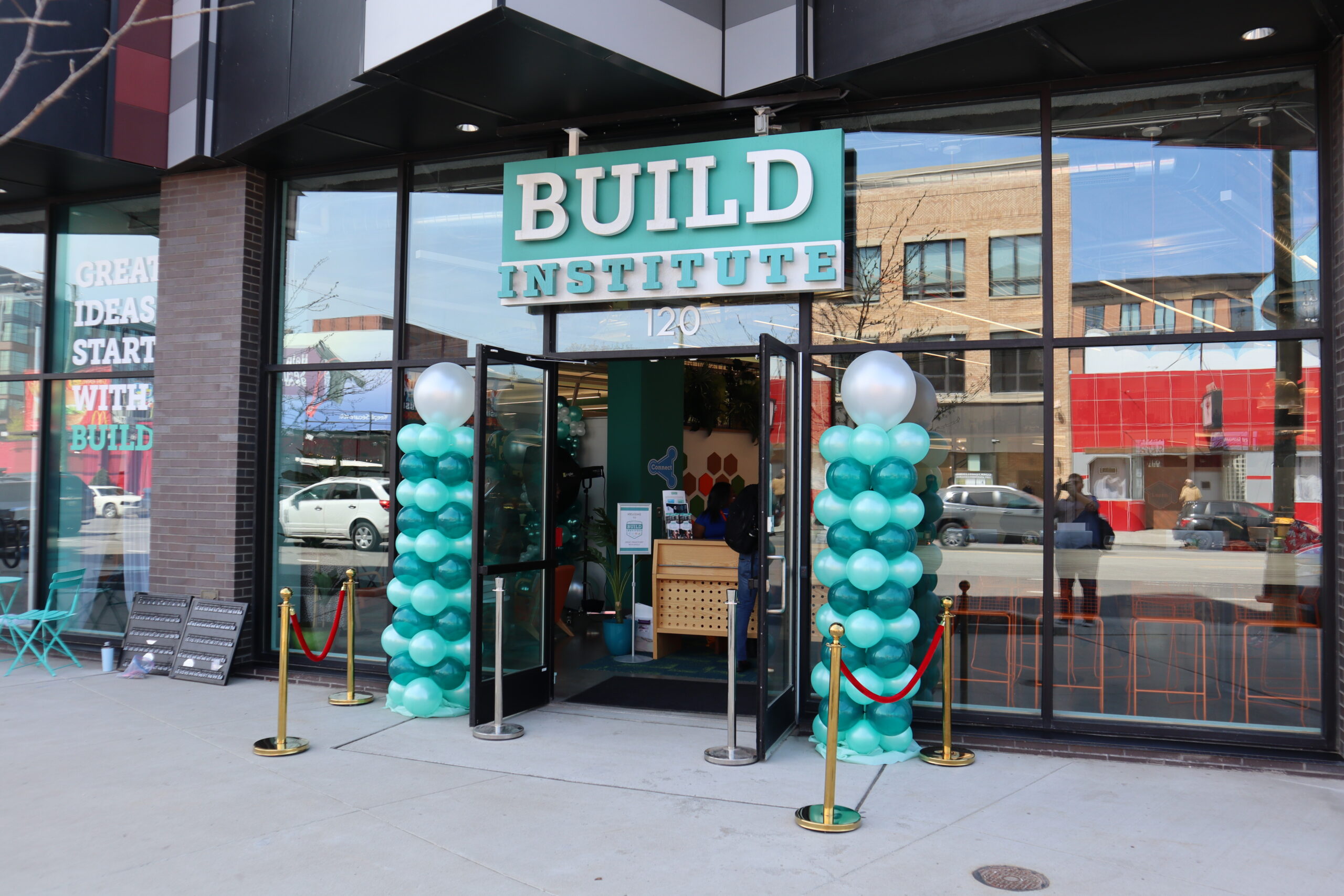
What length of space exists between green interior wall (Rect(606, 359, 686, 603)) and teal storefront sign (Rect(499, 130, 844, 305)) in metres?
3.68

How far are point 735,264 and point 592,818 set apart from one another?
383 cm

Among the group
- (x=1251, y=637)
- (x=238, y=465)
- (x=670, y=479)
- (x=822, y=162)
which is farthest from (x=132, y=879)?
(x=670, y=479)

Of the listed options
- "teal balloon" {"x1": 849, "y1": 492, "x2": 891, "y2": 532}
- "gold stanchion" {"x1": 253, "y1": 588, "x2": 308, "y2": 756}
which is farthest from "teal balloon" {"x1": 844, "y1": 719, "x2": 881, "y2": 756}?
"gold stanchion" {"x1": 253, "y1": 588, "x2": 308, "y2": 756}

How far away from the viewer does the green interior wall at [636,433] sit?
1141 cm

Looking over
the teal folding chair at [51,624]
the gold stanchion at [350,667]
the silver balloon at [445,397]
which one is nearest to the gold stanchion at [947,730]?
the silver balloon at [445,397]

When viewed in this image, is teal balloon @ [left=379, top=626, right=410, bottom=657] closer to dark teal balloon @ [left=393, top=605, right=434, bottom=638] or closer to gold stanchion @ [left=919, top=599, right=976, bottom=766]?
dark teal balloon @ [left=393, top=605, right=434, bottom=638]

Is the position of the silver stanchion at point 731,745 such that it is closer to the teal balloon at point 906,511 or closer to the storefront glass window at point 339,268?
the teal balloon at point 906,511

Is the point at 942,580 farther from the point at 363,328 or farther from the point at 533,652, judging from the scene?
the point at 363,328

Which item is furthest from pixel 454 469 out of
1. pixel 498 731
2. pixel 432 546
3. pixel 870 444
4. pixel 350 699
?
pixel 870 444

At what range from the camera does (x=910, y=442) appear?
6.10 meters

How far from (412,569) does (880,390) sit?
3581 millimetres

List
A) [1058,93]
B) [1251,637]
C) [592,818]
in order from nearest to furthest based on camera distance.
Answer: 1. [592,818]
2. [1251,637]
3. [1058,93]

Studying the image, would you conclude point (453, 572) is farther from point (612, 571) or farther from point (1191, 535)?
point (1191, 535)

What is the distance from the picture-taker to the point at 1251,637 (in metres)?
6.18
